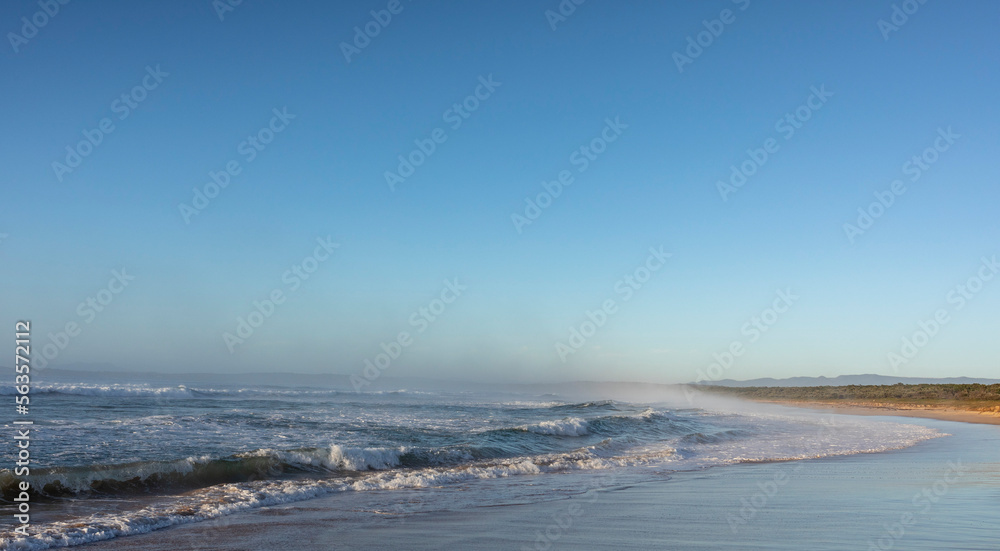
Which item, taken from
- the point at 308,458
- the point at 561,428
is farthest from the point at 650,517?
the point at 561,428

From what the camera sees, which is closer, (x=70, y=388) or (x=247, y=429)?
(x=247, y=429)

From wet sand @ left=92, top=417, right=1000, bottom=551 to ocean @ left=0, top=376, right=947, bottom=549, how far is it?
0.32 meters

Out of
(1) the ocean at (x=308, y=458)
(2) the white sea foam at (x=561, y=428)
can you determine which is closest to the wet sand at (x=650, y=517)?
(1) the ocean at (x=308, y=458)

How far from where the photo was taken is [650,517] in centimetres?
847

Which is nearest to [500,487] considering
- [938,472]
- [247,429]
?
[938,472]

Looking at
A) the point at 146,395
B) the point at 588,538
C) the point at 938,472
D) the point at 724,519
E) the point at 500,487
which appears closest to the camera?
the point at 588,538

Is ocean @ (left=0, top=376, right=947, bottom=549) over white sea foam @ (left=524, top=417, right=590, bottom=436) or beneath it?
over

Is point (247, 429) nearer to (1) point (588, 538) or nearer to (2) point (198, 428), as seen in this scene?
(2) point (198, 428)

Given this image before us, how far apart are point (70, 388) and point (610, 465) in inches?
1525

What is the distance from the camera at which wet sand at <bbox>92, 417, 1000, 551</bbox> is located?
6.97m

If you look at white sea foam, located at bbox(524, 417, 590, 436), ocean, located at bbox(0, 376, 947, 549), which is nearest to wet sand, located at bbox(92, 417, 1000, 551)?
ocean, located at bbox(0, 376, 947, 549)

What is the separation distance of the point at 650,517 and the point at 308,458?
775cm

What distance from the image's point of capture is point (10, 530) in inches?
286

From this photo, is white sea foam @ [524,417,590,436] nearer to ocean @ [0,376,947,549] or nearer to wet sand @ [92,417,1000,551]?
ocean @ [0,376,947,549]
